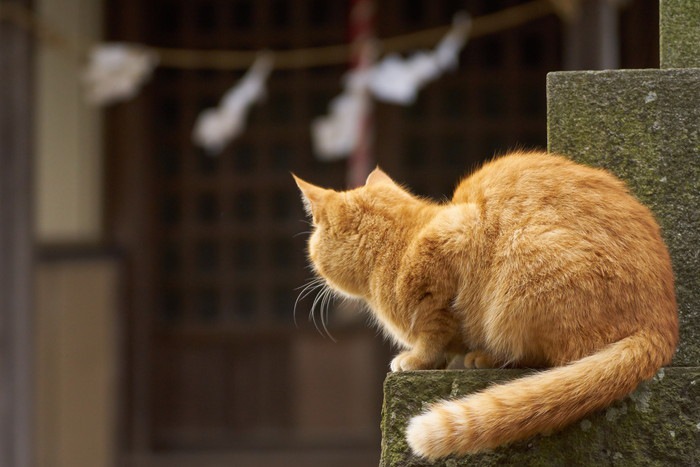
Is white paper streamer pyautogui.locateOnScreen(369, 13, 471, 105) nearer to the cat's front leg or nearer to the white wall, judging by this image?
the white wall

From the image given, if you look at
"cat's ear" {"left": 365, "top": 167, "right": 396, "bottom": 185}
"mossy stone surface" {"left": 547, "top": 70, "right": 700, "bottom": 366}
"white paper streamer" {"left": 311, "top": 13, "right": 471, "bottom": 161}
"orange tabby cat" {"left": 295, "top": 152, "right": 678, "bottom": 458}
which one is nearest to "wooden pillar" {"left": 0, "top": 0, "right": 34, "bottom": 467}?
"white paper streamer" {"left": 311, "top": 13, "right": 471, "bottom": 161}

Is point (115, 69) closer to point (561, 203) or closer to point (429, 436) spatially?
point (561, 203)

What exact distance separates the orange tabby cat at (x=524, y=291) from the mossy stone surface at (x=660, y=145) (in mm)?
133

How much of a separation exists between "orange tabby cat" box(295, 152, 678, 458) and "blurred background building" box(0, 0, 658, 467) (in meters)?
3.55

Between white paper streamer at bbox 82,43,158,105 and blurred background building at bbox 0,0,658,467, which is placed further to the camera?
blurred background building at bbox 0,0,658,467

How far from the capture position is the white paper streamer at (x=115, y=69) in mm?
5102

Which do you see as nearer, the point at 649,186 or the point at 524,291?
the point at 524,291

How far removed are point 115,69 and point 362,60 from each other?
127cm

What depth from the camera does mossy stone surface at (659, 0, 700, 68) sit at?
2131 millimetres

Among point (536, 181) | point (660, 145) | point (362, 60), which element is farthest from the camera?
point (362, 60)

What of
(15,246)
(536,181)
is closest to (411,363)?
(536,181)

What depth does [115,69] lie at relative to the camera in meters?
5.11

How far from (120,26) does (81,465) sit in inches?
97.5

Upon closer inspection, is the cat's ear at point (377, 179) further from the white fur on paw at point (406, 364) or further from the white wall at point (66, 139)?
the white wall at point (66, 139)
